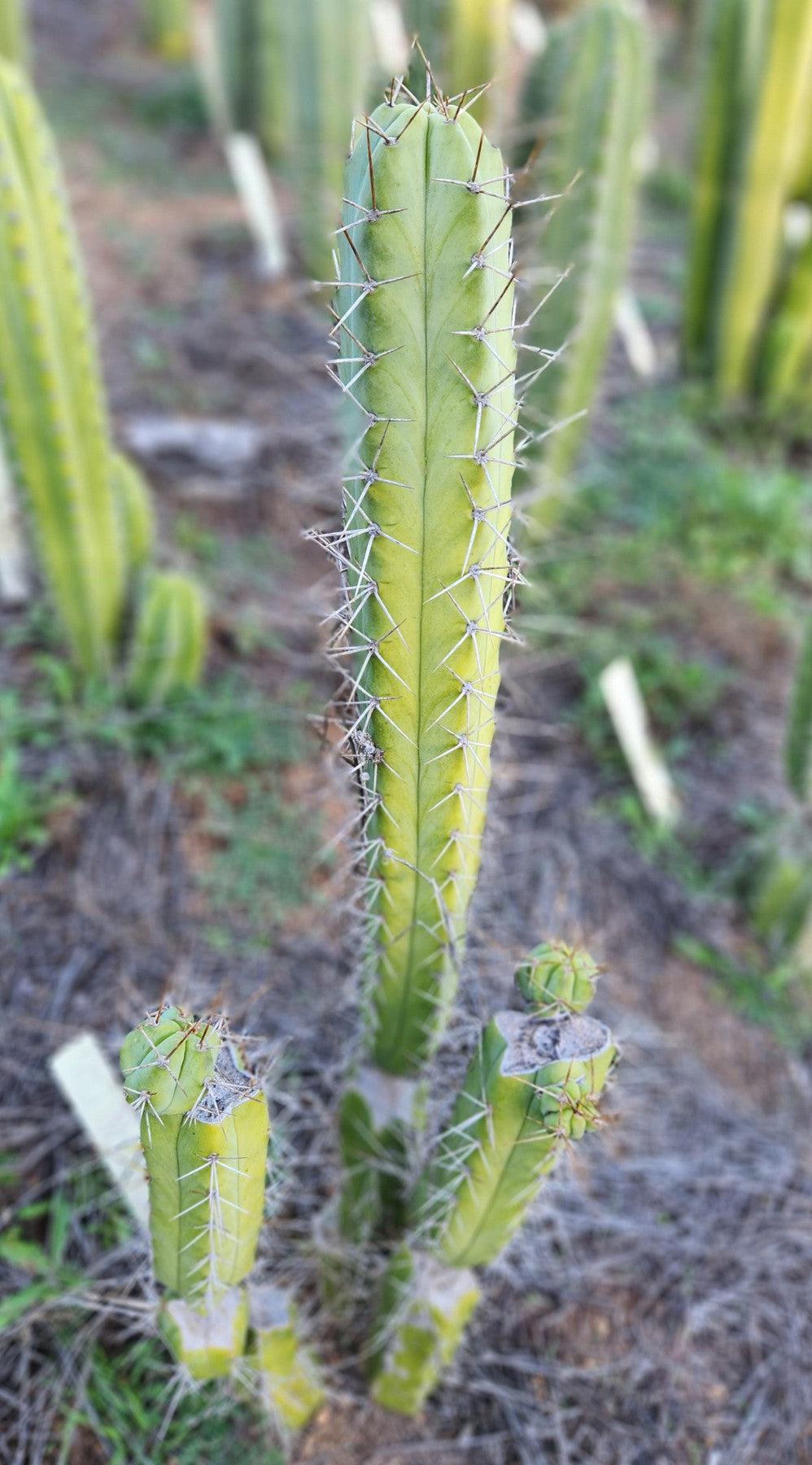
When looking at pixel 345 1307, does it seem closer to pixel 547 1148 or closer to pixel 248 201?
pixel 547 1148

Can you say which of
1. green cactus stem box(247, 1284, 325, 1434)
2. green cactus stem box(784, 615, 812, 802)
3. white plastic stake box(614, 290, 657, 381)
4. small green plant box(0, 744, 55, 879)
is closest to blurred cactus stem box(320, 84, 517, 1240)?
green cactus stem box(247, 1284, 325, 1434)

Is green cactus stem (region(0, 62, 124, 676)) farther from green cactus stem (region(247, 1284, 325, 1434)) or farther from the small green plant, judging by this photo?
green cactus stem (region(247, 1284, 325, 1434))

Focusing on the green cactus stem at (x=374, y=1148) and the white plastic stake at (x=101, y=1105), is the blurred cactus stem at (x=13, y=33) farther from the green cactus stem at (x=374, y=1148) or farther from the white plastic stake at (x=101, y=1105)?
the green cactus stem at (x=374, y=1148)

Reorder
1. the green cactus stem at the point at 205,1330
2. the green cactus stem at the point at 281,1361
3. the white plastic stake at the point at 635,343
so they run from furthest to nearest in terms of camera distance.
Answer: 1. the white plastic stake at the point at 635,343
2. the green cactus stem at the point at 281,1361
3. the green cactus stem at the point at 205,1330

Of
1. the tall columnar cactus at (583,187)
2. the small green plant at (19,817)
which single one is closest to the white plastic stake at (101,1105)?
the small green plant at (19,817)

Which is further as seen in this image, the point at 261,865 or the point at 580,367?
the point at 580,367

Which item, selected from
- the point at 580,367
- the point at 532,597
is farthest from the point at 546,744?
the point at 580,367

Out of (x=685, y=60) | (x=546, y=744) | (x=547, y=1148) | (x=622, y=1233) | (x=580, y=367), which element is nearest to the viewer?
(x=547, y=1148)
